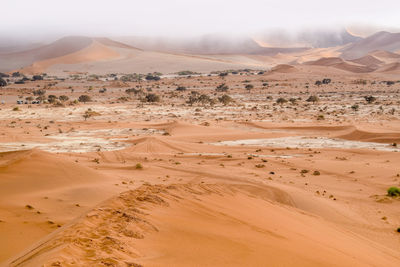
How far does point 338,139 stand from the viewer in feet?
57.1

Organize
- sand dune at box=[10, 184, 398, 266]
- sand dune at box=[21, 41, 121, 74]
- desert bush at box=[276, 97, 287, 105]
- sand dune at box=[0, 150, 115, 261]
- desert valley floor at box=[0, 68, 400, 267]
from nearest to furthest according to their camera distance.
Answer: sand dune at box=[10, 184, 398, 266] < desert valley floor at box=[0, 68, 400, 267] < sand dune at box=[0, 150, 115, 261] < desert bush at box=[276, 97, 287, 105] < sand dune at box=[21, 41, 121, 74]

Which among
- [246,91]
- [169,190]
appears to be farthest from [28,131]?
[246,91]

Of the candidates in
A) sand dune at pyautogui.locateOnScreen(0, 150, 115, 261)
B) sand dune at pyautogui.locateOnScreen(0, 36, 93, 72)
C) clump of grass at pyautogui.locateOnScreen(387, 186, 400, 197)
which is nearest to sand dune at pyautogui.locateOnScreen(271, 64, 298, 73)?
clump of grass at pyautogui.locateOnScreen(387, 186, 400, 197)

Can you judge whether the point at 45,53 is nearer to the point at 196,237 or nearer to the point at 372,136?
the point at 372,136

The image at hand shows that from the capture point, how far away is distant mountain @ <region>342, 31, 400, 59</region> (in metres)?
140

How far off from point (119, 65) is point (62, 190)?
313 ft

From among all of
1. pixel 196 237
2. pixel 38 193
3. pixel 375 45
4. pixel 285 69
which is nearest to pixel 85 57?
pixel 285 69

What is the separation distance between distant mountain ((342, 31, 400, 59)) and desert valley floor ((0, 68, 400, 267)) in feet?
432

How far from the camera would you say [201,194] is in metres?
7.62

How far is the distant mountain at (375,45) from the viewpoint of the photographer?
139850 mm

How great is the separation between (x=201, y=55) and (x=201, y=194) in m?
143

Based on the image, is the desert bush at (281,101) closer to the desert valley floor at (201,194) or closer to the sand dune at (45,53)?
the desert valley floor at (201,194)

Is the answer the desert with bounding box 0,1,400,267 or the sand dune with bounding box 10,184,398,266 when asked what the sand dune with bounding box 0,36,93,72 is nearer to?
the desert with bounding box 0,1,400,267

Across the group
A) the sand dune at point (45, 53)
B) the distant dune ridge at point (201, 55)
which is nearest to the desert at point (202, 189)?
the distant dune ridge at point (201, 55)
